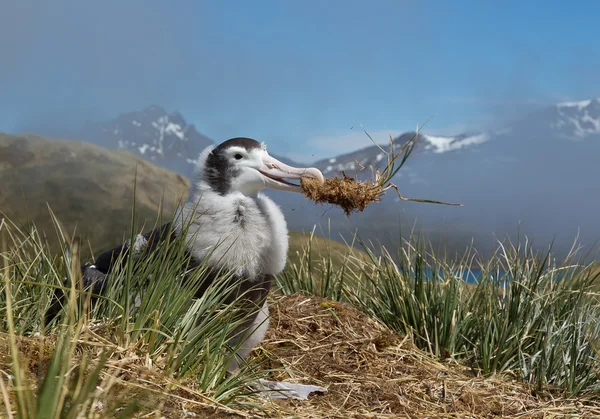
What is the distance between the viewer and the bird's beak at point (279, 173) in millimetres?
4520

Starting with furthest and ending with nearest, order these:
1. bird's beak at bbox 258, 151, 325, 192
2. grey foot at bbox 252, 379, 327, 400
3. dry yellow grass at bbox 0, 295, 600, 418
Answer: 1. bird's beak at bbox 258, 151, 325, 192
2. grey foot at bbox 252, 379, 327, 400
3. dry yellow grass at bbox 0, 295, 600, 418

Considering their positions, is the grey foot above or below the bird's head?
below

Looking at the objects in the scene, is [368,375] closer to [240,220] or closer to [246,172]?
[240,220]

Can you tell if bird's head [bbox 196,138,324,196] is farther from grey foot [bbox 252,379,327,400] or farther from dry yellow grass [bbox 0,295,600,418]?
grey foot [bbox 252,379,327,400]

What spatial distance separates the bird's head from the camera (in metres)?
4.52

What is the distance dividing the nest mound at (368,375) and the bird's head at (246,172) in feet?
3.65

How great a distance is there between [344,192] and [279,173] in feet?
1.57

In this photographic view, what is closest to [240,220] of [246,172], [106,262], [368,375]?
[246,172]

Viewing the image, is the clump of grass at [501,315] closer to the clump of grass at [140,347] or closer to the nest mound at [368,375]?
the nest mound at [368,375]

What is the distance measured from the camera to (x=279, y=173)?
453 centimetres

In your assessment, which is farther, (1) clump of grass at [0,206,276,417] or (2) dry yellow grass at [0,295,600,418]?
(2) dry yellow grass at [0,295,600,418]

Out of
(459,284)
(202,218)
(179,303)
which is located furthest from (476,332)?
(179,303)

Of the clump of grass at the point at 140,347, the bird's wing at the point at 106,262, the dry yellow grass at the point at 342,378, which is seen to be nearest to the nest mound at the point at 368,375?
the dry yellow grass at the point at 342,378

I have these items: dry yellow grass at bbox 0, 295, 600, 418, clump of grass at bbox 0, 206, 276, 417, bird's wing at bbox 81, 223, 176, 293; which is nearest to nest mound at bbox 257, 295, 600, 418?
dry yellow grass at bbox 0, 295, 600, 418
